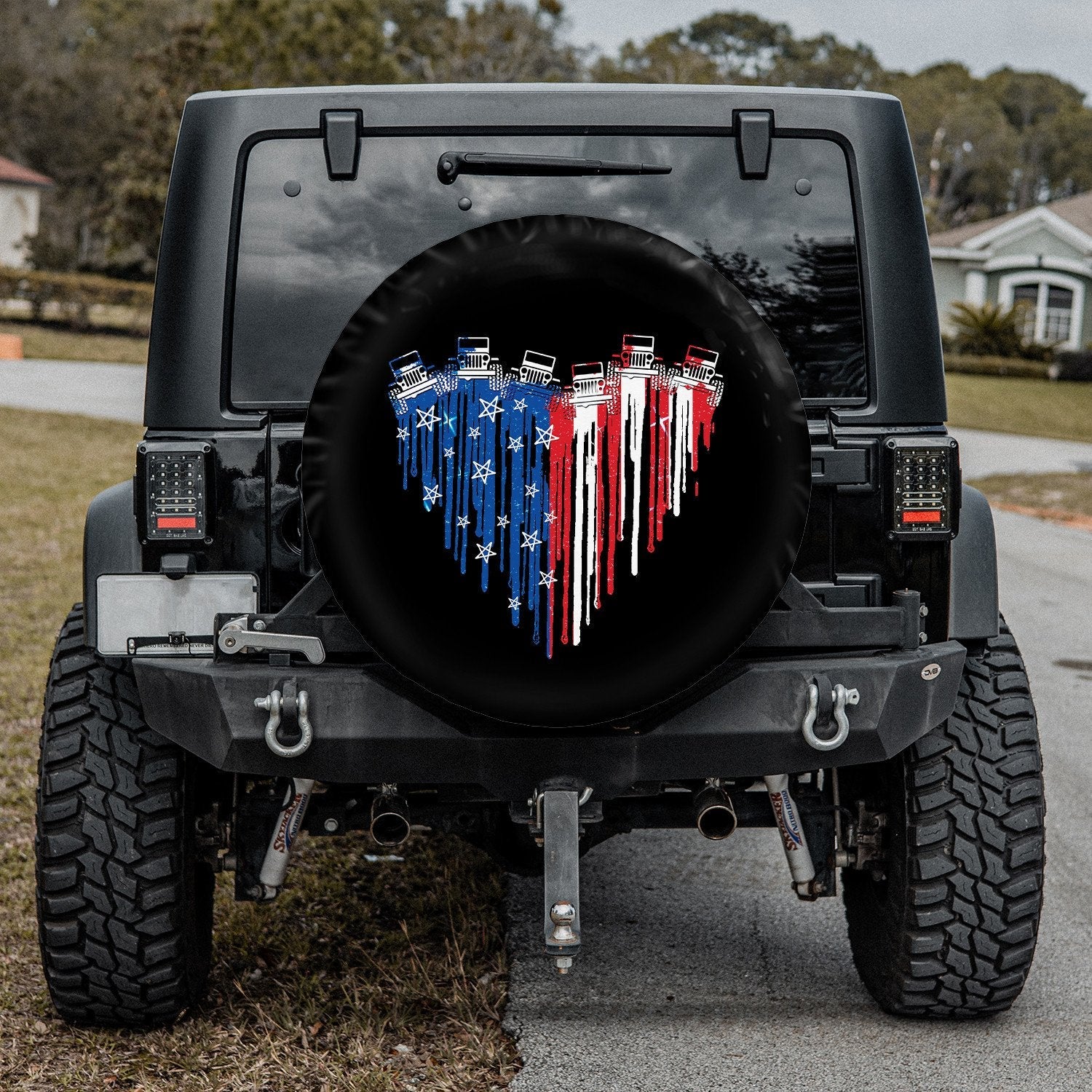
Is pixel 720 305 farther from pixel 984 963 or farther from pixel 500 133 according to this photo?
pixel 984 963

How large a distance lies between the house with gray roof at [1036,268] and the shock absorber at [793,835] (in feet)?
137

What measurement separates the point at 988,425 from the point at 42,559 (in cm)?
2137

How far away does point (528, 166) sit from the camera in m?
3.04

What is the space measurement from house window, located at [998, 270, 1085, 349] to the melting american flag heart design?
142 feet

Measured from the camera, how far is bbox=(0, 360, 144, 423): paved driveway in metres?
20.5

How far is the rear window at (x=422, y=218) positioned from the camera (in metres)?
3.05

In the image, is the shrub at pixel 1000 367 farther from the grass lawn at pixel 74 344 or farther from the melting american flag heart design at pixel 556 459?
the melting american flag heart design at pixel 556 459

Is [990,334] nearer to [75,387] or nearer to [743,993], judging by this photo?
[75,387]

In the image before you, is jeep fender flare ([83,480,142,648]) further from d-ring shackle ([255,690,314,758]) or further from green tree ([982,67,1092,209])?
green tree ([982,67,1092,209])

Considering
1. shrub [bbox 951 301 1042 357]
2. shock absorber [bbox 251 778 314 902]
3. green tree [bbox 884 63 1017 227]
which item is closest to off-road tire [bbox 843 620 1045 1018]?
shock absorber [bbox 251 778 314 902]

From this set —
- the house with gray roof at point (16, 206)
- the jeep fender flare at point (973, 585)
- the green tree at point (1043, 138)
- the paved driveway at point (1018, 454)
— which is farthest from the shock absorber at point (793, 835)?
the green tree at point (1043, 138)

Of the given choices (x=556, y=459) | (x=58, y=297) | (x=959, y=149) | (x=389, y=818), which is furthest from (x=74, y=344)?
(x=959, y=149)

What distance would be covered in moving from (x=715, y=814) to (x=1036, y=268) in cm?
4355

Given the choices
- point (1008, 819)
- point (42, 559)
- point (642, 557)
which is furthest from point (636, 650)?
point (42, 559)
